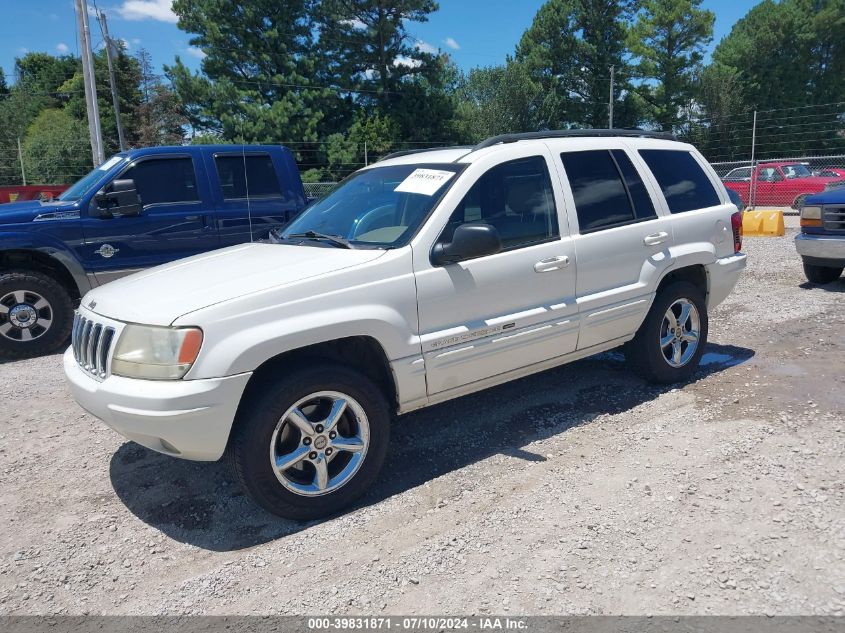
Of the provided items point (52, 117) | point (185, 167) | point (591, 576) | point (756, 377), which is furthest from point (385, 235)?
point (52, 117)

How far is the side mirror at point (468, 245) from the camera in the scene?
3520mm

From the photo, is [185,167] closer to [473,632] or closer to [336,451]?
[336,451]

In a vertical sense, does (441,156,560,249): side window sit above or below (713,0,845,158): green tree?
below

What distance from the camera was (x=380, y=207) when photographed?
4078mm

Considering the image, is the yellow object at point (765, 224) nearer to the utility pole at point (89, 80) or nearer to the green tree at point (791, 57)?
the utility pole at point (89, 80)

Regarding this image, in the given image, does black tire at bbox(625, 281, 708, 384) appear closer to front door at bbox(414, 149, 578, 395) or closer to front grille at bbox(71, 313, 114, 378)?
front door at bbox(414, 149, 578, 395)

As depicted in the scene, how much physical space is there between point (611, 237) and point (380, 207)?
1.58 meters

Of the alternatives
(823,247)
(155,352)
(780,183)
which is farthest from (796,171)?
(155,352)

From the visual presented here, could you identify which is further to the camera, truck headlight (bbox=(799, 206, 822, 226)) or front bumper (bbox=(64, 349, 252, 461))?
truck headlight (bbox=(799, 206, 822, 226))

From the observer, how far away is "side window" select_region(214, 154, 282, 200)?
7.38 meters

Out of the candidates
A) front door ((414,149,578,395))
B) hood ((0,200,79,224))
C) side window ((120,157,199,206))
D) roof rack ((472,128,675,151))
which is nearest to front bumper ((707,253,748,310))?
roof rack ((472,128,675,151))

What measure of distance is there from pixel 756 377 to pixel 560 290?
216 cm

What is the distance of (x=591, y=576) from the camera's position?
2789 mm

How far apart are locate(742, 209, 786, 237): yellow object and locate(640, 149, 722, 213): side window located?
1069cm
